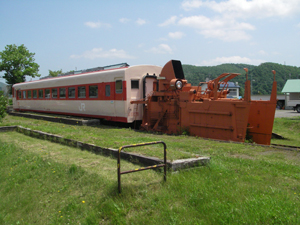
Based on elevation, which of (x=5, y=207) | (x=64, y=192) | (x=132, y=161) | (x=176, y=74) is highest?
(x=176, y=74)

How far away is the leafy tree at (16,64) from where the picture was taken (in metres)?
29.9

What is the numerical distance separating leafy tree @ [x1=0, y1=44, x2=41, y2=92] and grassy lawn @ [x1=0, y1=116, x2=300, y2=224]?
87.4 ft

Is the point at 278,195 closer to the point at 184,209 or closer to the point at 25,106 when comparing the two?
the point at 184,209

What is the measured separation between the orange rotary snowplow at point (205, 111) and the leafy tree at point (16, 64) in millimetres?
23558

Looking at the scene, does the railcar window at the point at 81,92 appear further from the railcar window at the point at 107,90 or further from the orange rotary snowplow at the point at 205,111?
the orange rotary snowplow at the point at 205,111

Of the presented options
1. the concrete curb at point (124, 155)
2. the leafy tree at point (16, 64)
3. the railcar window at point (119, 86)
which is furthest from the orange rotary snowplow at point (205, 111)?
the leafy tree at point (16, 64)

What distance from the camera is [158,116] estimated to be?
1216 cm

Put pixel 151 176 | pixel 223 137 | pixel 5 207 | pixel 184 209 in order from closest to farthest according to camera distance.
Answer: pixel 184 209 → pixel 151 176 → pixel 5 207 → pixel 223 137

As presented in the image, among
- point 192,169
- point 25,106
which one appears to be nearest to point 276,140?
point 192,169

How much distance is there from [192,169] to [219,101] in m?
5.01

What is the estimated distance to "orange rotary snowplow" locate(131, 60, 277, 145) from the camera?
9.21 metres

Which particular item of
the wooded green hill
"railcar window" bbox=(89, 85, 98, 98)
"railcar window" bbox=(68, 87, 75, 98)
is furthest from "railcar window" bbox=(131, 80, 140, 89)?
the wooded green hill

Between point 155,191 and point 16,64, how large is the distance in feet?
103

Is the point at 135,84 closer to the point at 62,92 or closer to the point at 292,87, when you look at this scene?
the point at 62,92
